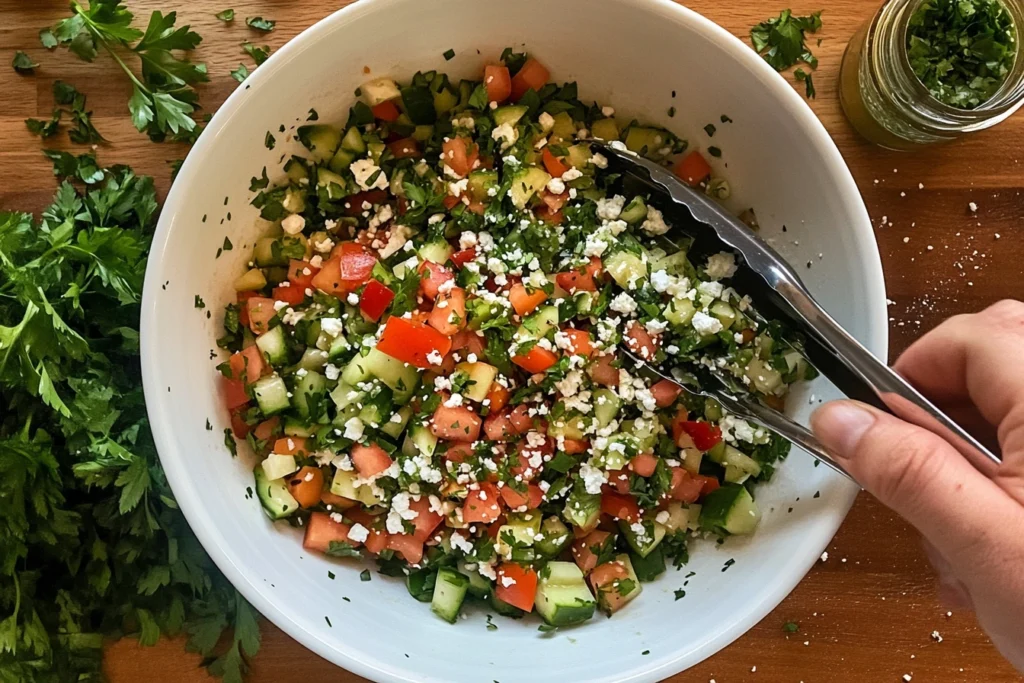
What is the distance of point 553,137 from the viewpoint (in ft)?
5.18

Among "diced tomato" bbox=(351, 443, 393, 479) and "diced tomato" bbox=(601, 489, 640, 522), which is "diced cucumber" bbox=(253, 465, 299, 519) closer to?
"diced tomato" bbox=(351, 443, 393, 479)

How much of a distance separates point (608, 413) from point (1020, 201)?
101 cm

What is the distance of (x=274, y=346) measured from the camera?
1530 mm

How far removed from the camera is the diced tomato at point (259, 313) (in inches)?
60.8

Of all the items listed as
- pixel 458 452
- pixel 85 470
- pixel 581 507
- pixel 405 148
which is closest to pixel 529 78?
pixel 405 148

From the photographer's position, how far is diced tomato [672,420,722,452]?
5.03 feet

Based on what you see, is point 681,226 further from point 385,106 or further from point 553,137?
point 385,106

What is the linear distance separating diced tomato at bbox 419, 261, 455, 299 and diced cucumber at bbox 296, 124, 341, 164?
1.00 ft

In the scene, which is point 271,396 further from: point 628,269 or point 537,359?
point 628,269

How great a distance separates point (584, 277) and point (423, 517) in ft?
1.81

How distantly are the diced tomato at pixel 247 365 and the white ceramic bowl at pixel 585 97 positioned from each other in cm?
6

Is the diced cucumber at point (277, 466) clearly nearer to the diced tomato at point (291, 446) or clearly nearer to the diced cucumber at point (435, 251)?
the diced tomato at point (291, 446)

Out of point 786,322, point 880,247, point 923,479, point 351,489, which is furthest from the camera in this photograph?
point 880,247

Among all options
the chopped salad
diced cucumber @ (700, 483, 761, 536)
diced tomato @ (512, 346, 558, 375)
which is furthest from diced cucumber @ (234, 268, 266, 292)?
diced cucumber @ (700, 483, 761, 536)
